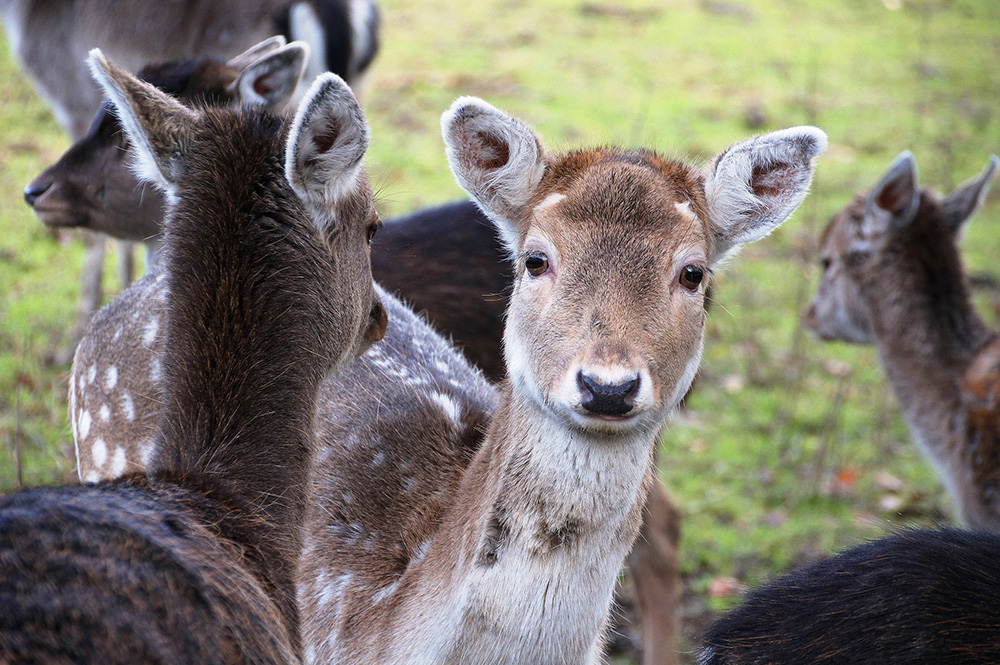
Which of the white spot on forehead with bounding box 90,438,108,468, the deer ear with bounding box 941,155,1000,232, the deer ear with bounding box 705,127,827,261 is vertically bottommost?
the deer ear with bounding box 941,155,1000,232

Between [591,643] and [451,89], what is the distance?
7180mm

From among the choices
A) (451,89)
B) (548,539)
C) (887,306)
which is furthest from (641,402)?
(451,89)

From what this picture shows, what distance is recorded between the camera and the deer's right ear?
4719mm

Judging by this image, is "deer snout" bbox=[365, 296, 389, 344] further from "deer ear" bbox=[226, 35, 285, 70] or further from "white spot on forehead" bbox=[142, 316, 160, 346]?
"deer ear" bbox=[226, 35, 285, 70]

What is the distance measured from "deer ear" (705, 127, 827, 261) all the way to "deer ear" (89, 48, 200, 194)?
1375 millimetres

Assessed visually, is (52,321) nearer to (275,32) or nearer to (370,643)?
(275,32)

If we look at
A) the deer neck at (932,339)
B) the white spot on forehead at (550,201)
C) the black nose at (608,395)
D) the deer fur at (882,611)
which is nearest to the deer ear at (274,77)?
the white spot on forehead at (550,201)

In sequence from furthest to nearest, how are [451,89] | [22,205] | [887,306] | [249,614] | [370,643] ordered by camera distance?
[451,89]
[22,205]
[887,306]
[370,643]
[249,614]

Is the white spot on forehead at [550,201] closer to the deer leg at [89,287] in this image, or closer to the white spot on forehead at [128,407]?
the white spot on forehead at [128,407]

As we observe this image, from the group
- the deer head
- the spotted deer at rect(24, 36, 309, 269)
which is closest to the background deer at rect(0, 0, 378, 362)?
the spotted deer at rect(24, 36, 309, 269)

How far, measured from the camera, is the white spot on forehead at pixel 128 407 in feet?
10.3

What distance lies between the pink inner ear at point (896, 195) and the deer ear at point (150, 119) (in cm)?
359

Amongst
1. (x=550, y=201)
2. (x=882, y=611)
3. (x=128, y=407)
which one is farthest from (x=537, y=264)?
(x=128, y=407)

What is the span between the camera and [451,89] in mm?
9039
